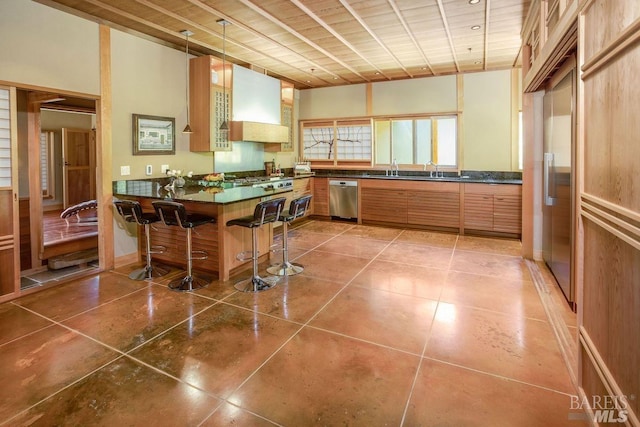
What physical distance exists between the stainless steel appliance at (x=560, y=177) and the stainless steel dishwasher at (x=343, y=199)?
3444mm

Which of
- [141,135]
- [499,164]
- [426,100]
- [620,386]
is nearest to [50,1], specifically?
[141,135]

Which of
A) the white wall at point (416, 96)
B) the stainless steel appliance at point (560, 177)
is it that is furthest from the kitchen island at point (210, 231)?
the white wall at point (416, 96)

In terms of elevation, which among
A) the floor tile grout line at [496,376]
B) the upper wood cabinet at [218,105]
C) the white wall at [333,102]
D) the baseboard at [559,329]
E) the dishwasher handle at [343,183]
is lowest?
the floor tile grout line at [496,376]

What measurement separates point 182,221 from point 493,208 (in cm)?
469

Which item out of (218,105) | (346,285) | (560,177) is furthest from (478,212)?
(218,105)

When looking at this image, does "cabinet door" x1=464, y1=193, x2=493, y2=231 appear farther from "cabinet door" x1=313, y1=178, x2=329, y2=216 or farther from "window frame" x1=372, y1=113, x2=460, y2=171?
"cabinet door" x1=313, y1=178, x2=329, y2=216

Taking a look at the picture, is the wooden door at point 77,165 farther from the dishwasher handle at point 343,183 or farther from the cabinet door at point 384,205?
the cabinet door at point 384,205

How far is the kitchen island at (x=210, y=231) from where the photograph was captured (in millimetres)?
3727

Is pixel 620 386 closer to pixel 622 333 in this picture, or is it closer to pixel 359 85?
pixel 622 333

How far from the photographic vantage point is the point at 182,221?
3.42 m

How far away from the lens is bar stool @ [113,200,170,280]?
148 inches

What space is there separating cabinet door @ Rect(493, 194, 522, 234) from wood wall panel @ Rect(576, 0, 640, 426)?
396 cm

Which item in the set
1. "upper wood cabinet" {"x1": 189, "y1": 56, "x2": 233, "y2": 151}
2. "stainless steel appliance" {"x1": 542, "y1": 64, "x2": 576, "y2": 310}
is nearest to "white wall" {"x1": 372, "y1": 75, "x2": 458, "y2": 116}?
"stainless steel appliance" {"x1": 542, "y1": 64, "x2": 576, "y2": 310}

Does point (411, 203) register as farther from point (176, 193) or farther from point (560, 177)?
point (176, 193)
